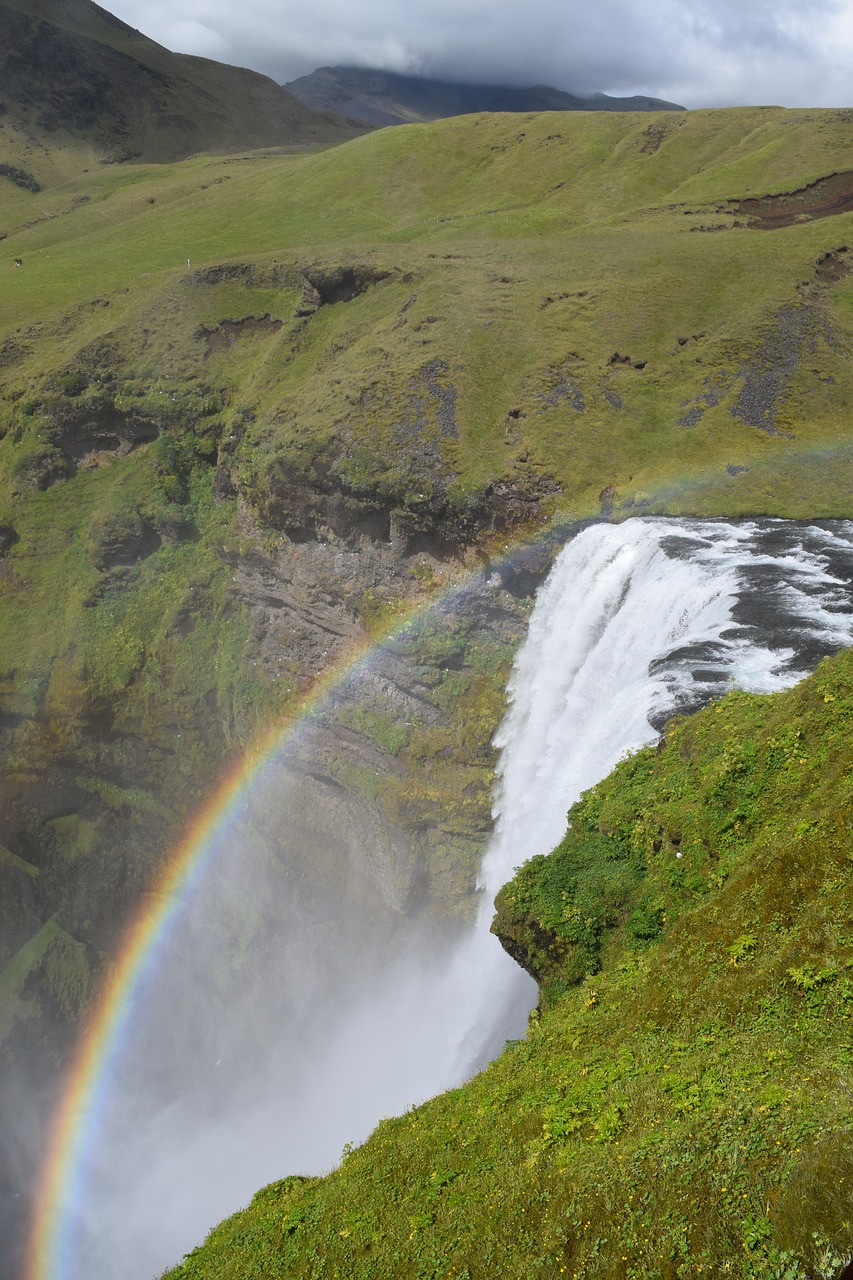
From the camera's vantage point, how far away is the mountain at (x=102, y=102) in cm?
14262

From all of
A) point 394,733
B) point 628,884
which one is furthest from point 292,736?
point 628,884

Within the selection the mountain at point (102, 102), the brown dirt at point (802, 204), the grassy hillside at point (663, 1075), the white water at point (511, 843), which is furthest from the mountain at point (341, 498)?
the mountain at point (102, 102)

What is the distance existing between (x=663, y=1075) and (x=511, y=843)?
2014 cm

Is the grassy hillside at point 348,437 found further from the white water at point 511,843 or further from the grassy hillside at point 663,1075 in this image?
the grassy hillside at point 663,1075

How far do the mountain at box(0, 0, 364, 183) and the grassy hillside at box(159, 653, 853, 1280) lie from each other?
157337 mm

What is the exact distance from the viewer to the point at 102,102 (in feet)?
490

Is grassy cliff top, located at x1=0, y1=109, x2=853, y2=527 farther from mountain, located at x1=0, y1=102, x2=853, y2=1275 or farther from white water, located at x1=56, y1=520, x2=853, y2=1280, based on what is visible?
white water, located at x1=56, y1=520, x2=853, y2=1280

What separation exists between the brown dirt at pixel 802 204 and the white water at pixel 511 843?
39.0 metres

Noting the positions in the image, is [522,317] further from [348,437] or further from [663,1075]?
[663,1075]

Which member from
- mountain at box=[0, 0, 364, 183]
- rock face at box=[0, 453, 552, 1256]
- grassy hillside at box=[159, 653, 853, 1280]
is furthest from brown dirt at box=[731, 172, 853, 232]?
mountain at box=[0, 0, 364, 183]

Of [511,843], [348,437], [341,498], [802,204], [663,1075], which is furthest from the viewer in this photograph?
[802,204]

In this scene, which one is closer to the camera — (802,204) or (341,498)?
(341,498)

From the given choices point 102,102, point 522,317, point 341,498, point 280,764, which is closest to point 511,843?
point 280,764

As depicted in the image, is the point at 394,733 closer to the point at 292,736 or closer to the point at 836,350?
the point at 292,736
